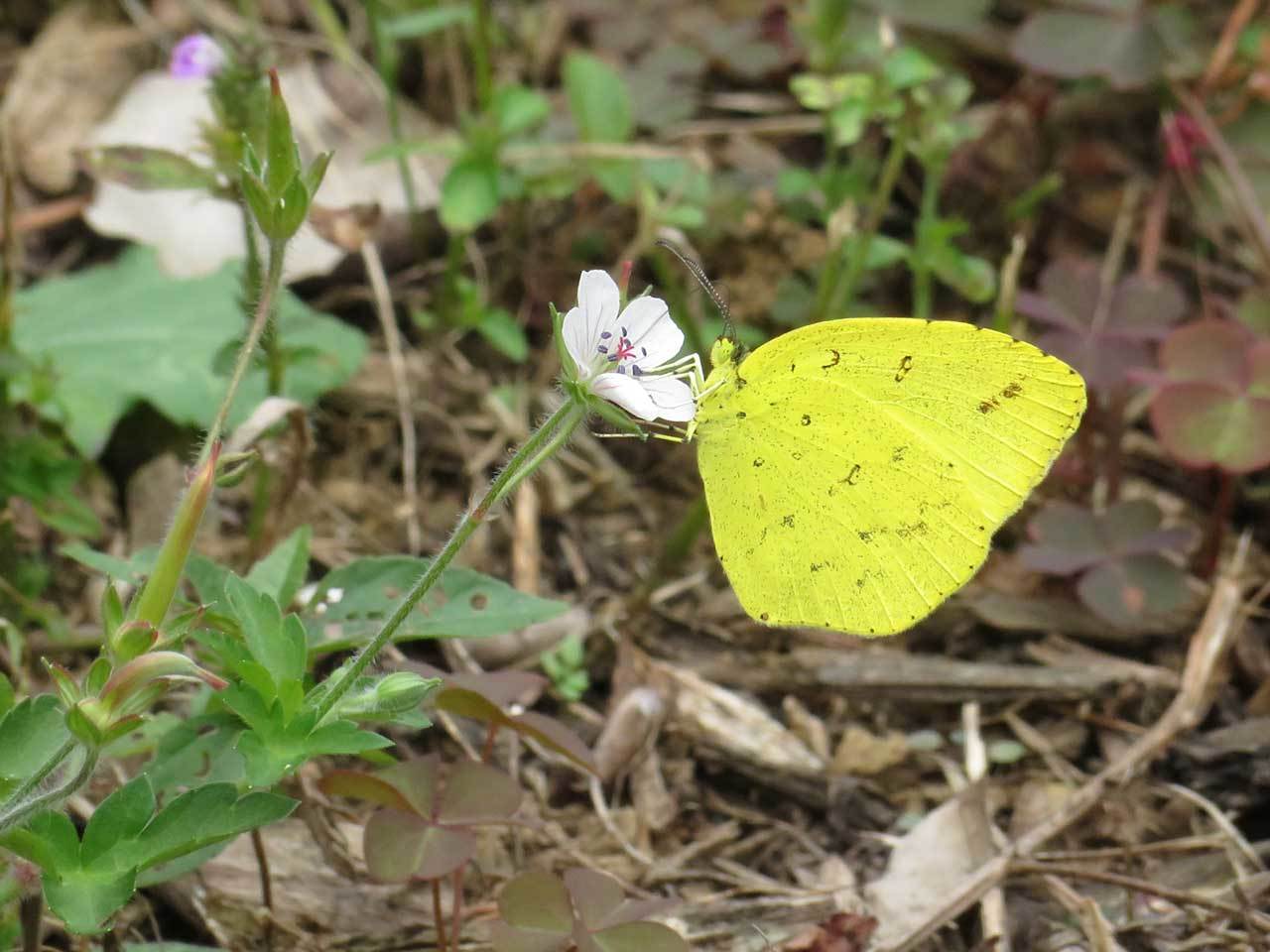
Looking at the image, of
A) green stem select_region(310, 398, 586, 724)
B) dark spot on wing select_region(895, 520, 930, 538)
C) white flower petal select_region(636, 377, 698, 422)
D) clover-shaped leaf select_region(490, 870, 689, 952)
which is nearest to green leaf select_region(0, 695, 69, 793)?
green stem select_region(310, 398, 586, 724)

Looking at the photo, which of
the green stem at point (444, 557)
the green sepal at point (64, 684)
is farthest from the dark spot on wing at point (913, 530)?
the green sepal at point (64, 684)

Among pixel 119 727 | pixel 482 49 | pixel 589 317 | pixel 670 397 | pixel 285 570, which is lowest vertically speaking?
pixel 285 570

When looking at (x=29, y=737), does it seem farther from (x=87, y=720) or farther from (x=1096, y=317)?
(x=1096, y=317)

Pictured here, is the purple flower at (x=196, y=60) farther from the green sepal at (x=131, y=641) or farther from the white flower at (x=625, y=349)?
the green sepal at (x=131, y=641)

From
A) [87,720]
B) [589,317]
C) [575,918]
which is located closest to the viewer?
[87,720]

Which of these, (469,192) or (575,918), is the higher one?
(469,192)

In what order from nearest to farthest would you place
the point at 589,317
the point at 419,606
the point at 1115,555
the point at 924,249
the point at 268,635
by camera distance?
the point at 268,635
the point at 589,317
the point at 419,606
the point at 1115,555
the point at 924,249

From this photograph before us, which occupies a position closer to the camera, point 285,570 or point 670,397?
point 670,397

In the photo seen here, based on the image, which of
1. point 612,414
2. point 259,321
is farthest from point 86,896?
point 612,414
